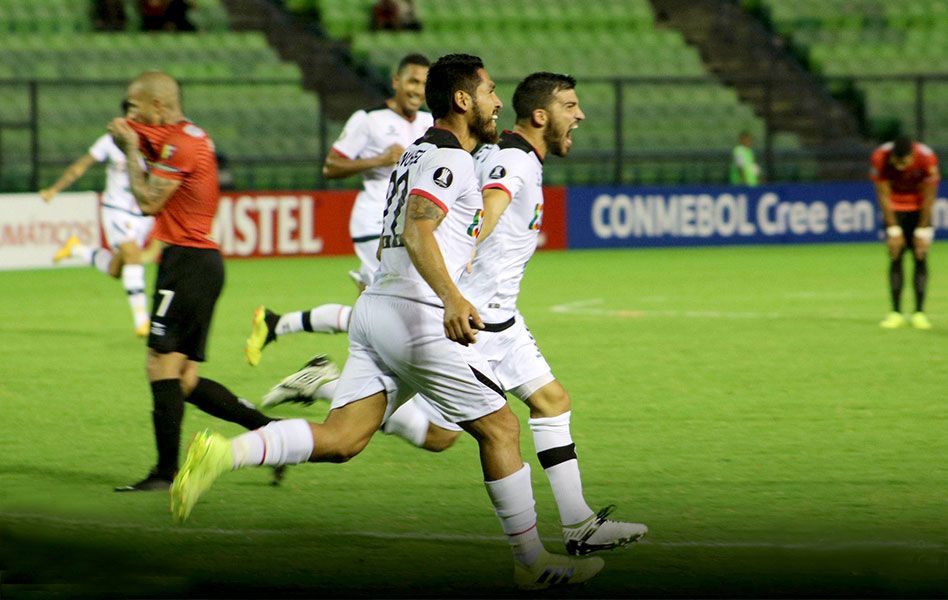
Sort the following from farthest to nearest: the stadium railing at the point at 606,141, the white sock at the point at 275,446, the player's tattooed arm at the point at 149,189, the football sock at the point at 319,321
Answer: the stadium railing at the point at 606,141 < the football sock at the point at 319,321 < the player's tattooed arm at the point at 149,189 < the white sock at the point at 275,446

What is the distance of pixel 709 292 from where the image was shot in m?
17.6

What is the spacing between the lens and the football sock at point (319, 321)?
10305 millimetres

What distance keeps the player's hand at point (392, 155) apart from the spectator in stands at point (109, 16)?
16703mm

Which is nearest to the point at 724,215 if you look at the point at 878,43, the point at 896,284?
the point at 878,43

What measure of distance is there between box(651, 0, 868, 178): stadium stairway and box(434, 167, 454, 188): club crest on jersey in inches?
866

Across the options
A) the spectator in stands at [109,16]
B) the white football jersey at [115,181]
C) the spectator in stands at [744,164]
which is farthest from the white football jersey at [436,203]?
the spectator in stands at [109,16]

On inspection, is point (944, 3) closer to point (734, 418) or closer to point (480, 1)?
point (480, 1)

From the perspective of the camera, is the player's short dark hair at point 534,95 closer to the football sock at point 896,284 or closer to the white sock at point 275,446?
the white sock at point 275,446

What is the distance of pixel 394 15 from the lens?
28297mm

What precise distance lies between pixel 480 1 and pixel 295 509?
24.2m

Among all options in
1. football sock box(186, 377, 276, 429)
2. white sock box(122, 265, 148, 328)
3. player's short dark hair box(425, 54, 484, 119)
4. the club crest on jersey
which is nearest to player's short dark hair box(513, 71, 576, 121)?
player's short dark hair box(425, 54, 484, 119)

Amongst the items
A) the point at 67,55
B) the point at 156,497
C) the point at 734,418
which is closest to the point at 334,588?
the point at 156,497

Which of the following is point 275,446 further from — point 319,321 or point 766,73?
point 766,73

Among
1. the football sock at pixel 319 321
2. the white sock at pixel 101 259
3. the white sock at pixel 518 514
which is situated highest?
the white sock at pixel 101 259
